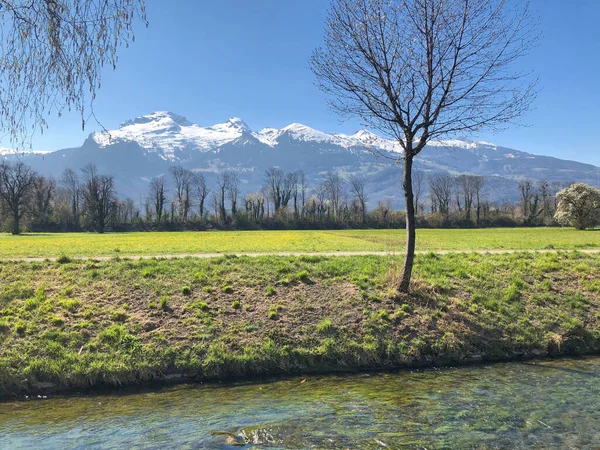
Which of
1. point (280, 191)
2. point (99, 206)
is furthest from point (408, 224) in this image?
point (280, 191)

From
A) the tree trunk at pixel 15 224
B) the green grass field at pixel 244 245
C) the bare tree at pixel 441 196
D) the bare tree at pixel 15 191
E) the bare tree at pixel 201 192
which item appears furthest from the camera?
the bare tree at pixel 441 196

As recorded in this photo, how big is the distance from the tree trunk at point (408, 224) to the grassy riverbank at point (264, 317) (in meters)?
0.57

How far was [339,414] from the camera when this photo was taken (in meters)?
9.17

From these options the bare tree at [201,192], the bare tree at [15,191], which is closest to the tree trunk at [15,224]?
the bare tree at [15,191]

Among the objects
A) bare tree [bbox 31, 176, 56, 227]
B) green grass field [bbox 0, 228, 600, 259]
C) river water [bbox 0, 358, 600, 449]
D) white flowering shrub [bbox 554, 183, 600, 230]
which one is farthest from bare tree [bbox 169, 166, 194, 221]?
river water [bbox 0, 358, 600, 449]

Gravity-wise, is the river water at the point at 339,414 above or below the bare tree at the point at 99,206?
below

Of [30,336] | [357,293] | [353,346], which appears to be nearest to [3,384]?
[30,336]

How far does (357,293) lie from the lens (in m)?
16.2

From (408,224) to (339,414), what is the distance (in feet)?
28.8

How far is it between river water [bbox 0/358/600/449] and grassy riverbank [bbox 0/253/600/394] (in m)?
0.92

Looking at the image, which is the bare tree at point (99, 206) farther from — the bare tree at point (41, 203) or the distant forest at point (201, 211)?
the bare tree at point (41, 203)

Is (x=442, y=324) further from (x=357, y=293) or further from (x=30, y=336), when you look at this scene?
(x=30, y=336)

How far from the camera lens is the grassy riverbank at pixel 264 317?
1227cm

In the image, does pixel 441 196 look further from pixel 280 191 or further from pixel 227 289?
pixel 227 289
